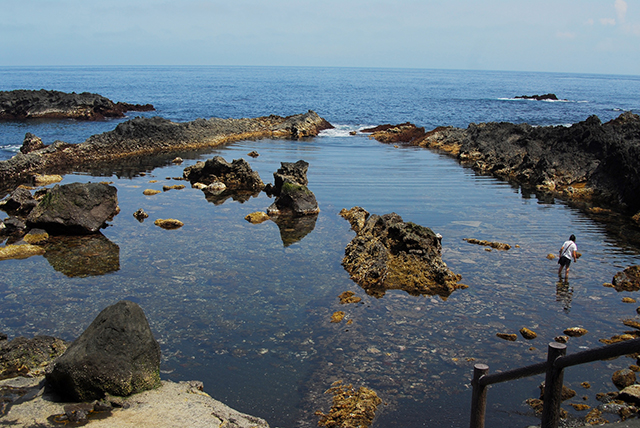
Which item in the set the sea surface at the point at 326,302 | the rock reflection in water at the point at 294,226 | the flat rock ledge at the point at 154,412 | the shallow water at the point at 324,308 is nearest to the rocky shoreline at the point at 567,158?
the sea surface at the point at 326,302

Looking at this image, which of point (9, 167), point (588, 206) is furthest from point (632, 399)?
point (9, 167)

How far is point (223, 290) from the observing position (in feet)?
47.7

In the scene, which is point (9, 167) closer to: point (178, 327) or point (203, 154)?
point (203, 154)

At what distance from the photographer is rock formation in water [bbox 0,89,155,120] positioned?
65688 mm

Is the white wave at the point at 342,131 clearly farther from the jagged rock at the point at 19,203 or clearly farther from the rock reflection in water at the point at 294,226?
the jagged rock at the point at 19,203

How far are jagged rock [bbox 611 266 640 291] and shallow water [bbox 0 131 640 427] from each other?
373 mm

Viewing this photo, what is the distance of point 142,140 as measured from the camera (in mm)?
39344

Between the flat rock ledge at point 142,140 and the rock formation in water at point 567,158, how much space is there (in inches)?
742

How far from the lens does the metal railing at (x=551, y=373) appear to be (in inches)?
203

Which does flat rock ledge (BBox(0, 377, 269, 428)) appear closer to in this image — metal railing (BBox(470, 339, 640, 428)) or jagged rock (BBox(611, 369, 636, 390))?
metal railing (BBox(470, 339, 640, 428))

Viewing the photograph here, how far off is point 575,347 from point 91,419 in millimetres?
10535

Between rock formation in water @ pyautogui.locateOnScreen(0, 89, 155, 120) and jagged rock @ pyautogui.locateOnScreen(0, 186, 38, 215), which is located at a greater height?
rock formation in water @ pyautogui.locateOnScreen(0, 89, 155, 120)

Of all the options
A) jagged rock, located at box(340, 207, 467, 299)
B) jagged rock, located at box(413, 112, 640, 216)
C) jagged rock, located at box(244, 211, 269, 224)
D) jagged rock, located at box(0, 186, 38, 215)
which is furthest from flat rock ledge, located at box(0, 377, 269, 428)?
jagged rock, located at box(413, 112, 640, 216)

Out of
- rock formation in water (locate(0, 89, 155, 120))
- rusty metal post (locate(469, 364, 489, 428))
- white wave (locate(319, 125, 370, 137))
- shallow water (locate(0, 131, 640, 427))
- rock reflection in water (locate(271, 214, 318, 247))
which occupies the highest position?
rock formation in water (locate(0, 89, 155, 120))
